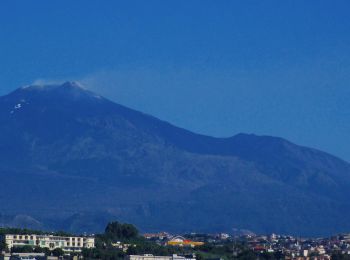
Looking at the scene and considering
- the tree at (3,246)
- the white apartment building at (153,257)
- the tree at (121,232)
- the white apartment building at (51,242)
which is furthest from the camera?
the tree at (121,232)

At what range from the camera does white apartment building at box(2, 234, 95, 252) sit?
92875mm

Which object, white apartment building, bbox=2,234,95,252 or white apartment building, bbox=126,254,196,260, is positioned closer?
white apartment building, bbox=126,254,196,260

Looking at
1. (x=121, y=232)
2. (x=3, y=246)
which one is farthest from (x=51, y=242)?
(x=121, y=232)

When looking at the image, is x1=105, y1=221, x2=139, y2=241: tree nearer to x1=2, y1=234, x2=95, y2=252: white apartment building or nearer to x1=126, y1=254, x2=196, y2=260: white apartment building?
x1=2, y1=234, x2=95, y2=252: white apartment building

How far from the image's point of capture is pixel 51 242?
311 feet

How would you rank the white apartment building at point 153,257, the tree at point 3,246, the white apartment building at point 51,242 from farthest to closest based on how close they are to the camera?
the white apartment building at point 51,242, the tree at point 3,246, the white apartment building at point 153,257

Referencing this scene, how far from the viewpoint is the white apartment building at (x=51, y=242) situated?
92.9 metres

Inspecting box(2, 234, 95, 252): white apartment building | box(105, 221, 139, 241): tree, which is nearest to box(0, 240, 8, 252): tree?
box(2, 234, 95, 252): white apartment building

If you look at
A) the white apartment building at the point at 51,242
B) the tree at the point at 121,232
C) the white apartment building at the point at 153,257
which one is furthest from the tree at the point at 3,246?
the tree at the point at 121,232

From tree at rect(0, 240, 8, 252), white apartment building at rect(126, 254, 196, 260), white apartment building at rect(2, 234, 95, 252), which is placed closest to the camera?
white apartment building at rect(126, 254, 196, 260)

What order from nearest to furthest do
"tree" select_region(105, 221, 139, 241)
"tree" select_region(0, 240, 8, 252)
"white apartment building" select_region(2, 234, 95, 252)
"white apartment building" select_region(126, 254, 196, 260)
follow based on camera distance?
1. "white apartment building" select_region(126, 254, 196, 260)
2. "tree" select_region(0, 240, 8, 252)
3. "white apartment building" select_region(2, 234, 95, 252)
4. "tree" select_region(105, 221, 139, 241)

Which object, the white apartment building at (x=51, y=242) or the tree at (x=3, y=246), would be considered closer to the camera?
the tree at (x=3, y=246)

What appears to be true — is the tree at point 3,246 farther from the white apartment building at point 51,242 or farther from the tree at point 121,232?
the tree at point 121,232

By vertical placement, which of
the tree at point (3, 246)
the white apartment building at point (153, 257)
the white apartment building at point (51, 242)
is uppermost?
the white apartment building at point (51, 242)
